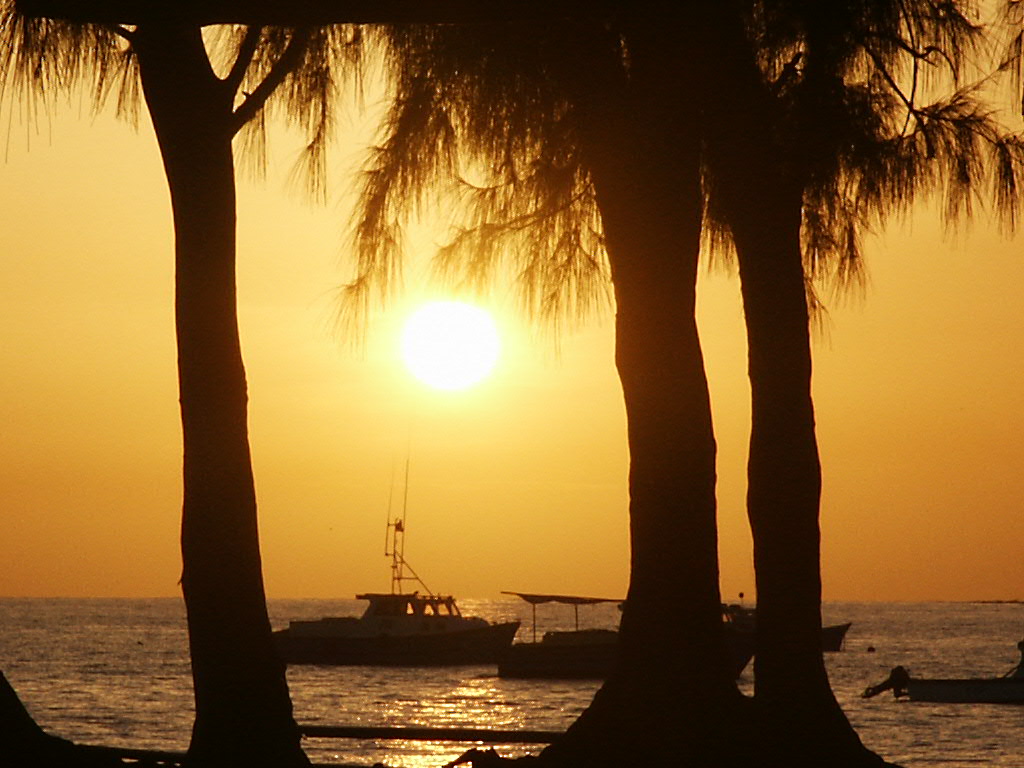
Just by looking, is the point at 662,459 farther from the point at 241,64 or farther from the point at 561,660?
the point at 561,660

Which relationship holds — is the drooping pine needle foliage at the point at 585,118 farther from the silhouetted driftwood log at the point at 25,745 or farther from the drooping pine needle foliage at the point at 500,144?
the silhouetted driftwood log at the point at 25,745

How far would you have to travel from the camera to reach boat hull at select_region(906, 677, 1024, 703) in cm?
4297

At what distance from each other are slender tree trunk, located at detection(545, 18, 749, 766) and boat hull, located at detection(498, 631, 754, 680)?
51.0 m

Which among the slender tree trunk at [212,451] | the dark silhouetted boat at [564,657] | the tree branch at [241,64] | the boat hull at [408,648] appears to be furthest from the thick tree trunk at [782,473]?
the boat hull at [408,648]

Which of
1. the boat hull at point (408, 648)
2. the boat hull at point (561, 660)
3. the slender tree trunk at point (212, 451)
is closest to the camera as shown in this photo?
the slender tree trunk at point (212, 451)

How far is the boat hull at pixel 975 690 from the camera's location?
43.0 meters

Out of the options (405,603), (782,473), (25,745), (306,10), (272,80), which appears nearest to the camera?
(306,10)

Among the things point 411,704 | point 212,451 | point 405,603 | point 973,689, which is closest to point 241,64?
point 212,451

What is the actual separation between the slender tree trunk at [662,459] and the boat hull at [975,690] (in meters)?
37.1

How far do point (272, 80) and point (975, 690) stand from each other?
38.5 metres

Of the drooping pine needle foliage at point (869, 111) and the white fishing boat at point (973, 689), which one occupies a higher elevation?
the drooping pine needle foliage at point (869, 111)

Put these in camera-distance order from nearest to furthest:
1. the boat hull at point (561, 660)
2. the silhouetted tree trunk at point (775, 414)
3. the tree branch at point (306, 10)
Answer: the tree branch at point (306, 10)
the silhouetted tree trunk at point (775, 414)
the boat hull at point (561, 660)

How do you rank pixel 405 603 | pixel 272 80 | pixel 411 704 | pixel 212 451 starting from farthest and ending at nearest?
1. pixel 405 603
2. pixel 411 704
3. pixel 272 80
4. pixel 212 451

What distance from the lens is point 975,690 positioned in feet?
142
